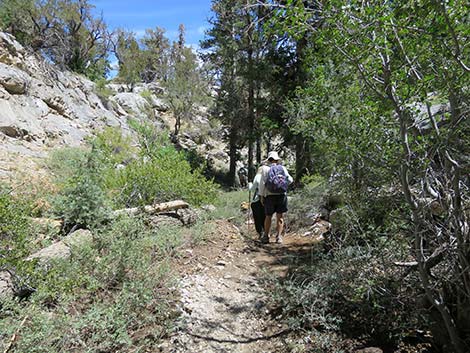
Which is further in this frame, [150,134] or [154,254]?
[150,134]

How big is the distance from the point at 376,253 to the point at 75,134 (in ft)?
41.3

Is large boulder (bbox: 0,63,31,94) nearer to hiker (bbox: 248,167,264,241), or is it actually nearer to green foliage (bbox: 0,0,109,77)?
green foliage (bbox: 0,0,109,77)

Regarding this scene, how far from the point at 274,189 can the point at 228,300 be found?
2.15 m

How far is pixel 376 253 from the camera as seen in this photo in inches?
126

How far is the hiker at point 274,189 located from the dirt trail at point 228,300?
558 mm

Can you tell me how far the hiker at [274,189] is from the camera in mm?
5246

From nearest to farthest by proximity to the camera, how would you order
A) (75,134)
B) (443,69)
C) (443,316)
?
(443,69) < (443,316) < (75,134)

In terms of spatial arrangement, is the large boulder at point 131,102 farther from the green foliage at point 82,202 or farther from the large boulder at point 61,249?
the large boulder at point 61,249

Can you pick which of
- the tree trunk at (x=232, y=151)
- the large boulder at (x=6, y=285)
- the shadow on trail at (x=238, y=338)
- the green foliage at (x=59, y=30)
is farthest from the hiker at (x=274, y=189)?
the green foliage at (x=59, y=30)

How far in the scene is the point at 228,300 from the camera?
3629mm

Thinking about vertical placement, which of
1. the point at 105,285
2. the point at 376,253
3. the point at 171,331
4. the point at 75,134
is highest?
the point at 75,134

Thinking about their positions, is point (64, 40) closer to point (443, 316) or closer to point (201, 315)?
point (201, 315)

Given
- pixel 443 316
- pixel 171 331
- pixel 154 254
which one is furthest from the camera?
pixel 154 254

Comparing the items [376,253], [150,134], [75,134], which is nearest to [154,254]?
[376,253]
